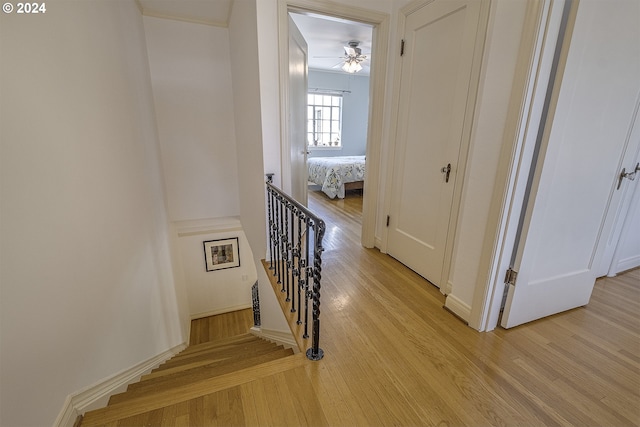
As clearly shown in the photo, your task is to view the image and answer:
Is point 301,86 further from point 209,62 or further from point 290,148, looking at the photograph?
point 209,62

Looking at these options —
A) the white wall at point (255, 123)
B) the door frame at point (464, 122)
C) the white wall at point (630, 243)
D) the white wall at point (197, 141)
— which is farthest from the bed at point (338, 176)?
the white wall at point (630, 243)

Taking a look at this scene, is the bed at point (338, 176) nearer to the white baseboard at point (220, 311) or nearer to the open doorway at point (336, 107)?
the open doorway at point (336, 107)

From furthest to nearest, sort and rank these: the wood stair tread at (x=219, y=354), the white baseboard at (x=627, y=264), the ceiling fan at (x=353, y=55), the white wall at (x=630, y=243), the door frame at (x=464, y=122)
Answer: the ceiling fan at (x=353, y=55)
the white baseboard at (x=627, y=264)
the wood stair tread at (x=219, y=354)
the white wall at (x=630, y=243)
the door frame at (x=464, y=122)

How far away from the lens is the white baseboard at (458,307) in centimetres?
171

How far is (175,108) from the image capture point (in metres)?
3.30

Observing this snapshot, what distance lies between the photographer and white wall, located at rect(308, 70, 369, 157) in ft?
21.6

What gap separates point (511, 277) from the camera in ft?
5.25

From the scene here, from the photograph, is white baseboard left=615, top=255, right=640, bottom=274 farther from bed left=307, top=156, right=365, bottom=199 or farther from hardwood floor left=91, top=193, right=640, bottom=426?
bed left=307, top=156, right=365, bottom=199

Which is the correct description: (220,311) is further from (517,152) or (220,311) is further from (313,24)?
(313,24)

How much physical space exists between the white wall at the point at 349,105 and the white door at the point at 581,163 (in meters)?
5.17

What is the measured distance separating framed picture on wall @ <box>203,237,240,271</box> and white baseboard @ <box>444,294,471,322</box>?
3096 millimetres

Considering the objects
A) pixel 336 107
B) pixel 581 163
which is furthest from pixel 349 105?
pixel 581 163

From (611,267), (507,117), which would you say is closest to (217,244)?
(507,117)

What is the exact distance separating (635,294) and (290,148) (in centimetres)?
292
